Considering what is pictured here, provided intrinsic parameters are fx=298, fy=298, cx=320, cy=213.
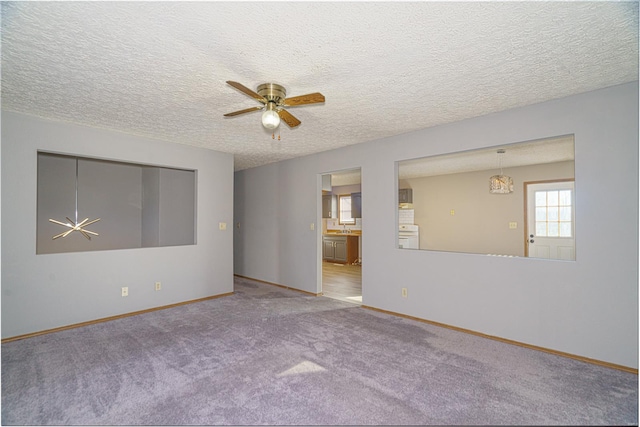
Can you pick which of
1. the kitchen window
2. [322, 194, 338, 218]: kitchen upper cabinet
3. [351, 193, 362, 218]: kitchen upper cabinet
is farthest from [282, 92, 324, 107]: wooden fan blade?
the kitchen window

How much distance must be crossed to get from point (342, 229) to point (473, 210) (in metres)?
3.82

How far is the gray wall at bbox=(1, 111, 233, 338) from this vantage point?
317 centimetres

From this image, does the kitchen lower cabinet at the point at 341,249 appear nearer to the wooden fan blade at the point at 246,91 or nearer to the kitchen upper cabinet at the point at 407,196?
the kitchen upper cabinet at the point at 407,196

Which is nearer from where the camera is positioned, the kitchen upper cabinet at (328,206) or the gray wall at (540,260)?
the gray wall at (540,260)

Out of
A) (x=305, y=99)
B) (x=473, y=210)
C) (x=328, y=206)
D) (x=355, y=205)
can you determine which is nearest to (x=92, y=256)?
(x=305, y=99)

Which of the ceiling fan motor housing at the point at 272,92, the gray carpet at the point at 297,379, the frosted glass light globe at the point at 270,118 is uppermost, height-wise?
the ceiling fan motor housing at the point at 272,92

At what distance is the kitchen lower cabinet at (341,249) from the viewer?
27.7ft

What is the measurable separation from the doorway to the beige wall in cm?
156

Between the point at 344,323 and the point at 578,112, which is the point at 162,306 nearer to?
the point at 344,323

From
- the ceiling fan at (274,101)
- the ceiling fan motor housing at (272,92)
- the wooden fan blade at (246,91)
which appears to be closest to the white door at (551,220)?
the ceiling fan at (274,101)

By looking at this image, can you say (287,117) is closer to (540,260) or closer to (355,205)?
(540,260)

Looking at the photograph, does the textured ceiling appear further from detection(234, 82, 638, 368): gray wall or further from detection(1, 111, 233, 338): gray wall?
detection(1, 111, 233, 338): gray wall

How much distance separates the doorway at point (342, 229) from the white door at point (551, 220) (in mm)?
3527

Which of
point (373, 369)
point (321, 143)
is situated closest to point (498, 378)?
point (373, 369)
